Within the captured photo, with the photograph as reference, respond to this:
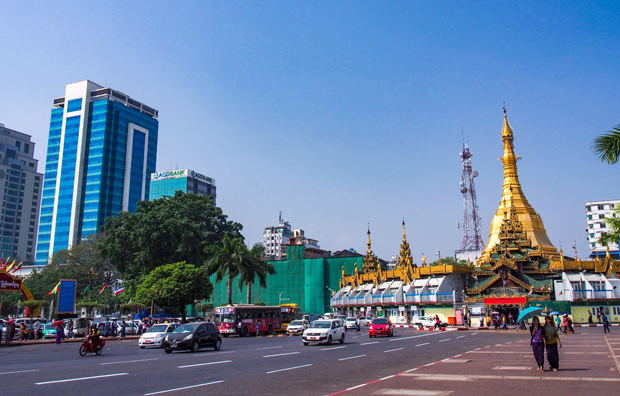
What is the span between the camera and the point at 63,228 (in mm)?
129625

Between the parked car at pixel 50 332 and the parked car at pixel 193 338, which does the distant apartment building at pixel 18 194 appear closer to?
the parked car at pixel 50 332

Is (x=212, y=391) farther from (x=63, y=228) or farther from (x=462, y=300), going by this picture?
(x=63, y=228)

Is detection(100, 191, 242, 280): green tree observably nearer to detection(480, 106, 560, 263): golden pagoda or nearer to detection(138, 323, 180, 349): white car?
detection(138, 323, 180, 349): white car

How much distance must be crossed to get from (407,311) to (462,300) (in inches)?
274

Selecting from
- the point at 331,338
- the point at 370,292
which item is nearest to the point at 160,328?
the point at 331,338

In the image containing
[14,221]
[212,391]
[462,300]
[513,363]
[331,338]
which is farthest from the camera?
[14,221]

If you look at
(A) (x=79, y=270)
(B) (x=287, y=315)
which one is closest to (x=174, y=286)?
(B) (x=287, y=315)

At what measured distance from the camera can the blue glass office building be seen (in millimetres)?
129500

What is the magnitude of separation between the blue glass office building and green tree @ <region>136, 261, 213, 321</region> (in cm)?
8154

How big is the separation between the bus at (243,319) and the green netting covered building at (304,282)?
44.1 metres

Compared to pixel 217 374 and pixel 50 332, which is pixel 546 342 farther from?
pixel 50 332

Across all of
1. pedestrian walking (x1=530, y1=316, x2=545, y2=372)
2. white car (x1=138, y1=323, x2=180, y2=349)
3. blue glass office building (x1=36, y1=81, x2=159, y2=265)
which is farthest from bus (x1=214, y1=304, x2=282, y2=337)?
blue glass office building (x1=36, y1=81, x2=159, y2=265)

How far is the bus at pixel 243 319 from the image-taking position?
1681 inches

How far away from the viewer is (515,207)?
65.9m
